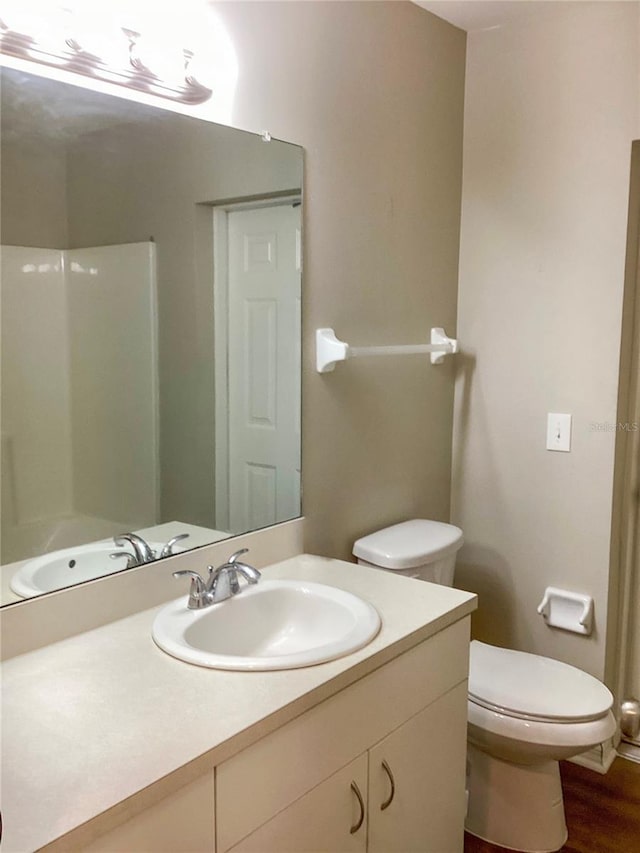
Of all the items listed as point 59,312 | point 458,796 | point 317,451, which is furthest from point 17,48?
point 458,796

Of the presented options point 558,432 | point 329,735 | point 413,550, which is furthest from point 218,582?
point 558,432

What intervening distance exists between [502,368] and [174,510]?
1.27m

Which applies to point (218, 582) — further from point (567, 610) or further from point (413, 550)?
point (567, 610)

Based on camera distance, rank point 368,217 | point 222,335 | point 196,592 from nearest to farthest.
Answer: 1. point 196,592
2. point 222,335
3. point 368,217

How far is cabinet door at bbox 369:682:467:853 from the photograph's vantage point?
146 centimetres

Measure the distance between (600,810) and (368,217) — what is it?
5.94 ft

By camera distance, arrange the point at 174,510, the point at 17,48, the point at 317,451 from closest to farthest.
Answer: the point at 17,48
the point at 174,510
the point at 317,451

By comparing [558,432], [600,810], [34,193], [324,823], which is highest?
[34,193]

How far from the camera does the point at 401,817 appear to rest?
153cm

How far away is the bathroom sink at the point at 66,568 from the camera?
135 cm

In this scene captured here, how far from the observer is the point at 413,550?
2.04 m

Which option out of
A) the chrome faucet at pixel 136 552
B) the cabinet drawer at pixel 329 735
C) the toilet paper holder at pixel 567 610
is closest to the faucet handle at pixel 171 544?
the chrome faucet at pixel 136 552

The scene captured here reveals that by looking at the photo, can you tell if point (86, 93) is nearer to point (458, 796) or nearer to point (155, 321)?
point (155, 321)

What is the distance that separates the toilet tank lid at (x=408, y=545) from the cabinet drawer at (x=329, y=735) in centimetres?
35
